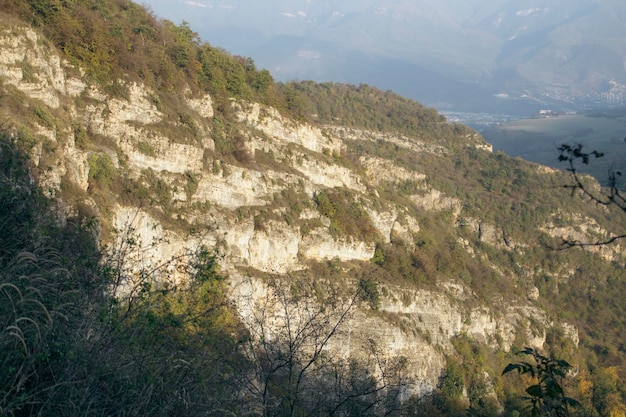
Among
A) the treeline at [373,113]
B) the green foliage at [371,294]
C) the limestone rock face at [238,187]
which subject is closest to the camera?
the limestone rock face at [238,187]

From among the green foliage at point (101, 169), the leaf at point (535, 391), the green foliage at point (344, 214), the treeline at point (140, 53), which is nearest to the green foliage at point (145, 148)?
the green foliage at point (101, 169)

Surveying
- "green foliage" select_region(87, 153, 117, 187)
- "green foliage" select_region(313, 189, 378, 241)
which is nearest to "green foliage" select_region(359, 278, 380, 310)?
"green foliage" select_region(313, 189, 378, 241)

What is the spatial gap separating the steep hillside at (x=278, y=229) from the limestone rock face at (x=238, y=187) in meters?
0.09

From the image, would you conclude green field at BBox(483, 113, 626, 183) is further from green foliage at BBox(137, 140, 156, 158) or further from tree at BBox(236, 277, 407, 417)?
tree at BBox(236, 277, 407, 417)

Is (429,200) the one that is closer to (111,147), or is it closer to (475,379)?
(475,379)

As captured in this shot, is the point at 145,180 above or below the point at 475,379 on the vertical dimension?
above

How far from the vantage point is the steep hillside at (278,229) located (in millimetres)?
13719

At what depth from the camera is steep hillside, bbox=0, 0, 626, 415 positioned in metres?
13.7

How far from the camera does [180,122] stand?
25.2 metres

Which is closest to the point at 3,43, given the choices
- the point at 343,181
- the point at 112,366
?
the point at 112,366

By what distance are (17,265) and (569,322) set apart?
44.8m

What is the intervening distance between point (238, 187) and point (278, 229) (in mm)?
2841

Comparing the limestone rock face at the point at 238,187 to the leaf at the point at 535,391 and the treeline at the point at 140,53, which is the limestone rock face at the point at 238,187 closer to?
the treeline at the point at 140,53

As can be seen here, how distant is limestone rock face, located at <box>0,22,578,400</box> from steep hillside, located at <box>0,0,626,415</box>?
0.09m
